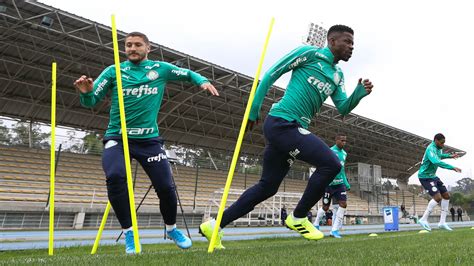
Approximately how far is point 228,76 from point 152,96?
18737 mm

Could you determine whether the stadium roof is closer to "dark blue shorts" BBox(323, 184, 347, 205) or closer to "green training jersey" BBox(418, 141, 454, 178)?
"dark blue shorts" BBox(323, 184, 347, 205)

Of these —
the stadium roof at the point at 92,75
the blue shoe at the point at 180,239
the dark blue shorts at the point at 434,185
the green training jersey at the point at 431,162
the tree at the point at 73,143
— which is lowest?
the blue shoe at the point at 180,239

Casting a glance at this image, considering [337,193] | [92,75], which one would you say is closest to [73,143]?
[92,75]

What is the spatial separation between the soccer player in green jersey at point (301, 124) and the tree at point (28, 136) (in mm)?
17919

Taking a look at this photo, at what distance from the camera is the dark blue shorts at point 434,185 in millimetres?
9016

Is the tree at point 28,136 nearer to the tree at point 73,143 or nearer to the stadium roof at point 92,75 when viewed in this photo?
the tree at point 73,143

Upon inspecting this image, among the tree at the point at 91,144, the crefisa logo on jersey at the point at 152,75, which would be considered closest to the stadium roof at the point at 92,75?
the tree at the point at 91,144

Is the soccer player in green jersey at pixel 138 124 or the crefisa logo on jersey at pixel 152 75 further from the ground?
the crefisa logo on jersey at pixel 152 75

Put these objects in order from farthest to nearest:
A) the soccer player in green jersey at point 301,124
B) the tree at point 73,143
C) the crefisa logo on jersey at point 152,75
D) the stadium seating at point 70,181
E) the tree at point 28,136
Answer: the tree at point 73,143 < the tree at point 28,136 < the stadium seating at point 70,181 < the crefisa logo on jersey at point 152,75 < the soccer player in green jersey at point 301,124

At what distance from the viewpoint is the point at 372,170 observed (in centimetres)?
4275

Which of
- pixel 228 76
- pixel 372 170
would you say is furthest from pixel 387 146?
pixel 228 76

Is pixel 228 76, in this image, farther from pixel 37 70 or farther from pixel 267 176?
pixel 267 176

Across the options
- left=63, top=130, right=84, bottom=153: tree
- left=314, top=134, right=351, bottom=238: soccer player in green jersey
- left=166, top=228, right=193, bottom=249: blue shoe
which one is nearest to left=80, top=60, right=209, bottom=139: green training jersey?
left=166, top=228, right=193, bottom=249: blue shoe

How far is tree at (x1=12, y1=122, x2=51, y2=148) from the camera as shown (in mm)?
18269
